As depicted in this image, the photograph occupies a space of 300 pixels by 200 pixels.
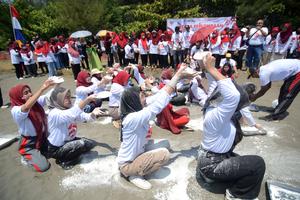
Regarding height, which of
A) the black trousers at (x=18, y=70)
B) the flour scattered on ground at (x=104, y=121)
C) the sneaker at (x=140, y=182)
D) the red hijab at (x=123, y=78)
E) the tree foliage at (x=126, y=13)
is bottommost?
the flour scattered on ground at (x=104, y=121)

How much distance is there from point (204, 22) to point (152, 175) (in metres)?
9.85

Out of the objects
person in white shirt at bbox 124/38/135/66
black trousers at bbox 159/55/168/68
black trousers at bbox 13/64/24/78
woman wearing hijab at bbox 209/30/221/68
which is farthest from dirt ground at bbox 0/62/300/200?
black trousers at bbox 13/64/24/78

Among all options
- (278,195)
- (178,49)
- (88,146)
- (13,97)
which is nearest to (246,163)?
(278,195)

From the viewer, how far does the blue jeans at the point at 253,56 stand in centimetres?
953

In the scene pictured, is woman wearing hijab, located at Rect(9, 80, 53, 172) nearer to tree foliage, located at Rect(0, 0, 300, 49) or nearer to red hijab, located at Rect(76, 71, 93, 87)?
red hijab, located at Rect(76, 71, 93, 87)

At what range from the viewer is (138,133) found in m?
3.41

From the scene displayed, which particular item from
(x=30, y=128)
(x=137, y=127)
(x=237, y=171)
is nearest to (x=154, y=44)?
(x=30, y=128)

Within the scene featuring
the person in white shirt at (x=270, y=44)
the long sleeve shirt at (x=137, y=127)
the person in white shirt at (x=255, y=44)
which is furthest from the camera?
the person in white shirt at (x=270, y=44)

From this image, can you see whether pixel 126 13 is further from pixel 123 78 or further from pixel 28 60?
pixel 123 78

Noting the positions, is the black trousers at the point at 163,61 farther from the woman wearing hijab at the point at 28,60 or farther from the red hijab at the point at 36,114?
the red hijab at the point at 36,114

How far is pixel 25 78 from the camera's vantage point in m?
12.3

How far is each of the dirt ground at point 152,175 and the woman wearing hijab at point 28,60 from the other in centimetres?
783

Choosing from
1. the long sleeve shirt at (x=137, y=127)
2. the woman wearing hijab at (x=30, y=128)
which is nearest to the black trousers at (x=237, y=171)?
the long sleeve shirt at (x=137, y=127)

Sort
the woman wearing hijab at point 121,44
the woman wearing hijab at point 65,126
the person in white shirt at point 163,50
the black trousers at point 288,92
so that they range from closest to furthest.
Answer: the woman wearing hijab at point 65,126, the black trousers at point 288,92, the person in white shirt at point 163,50, the woman wearing hijab at point 121,44
